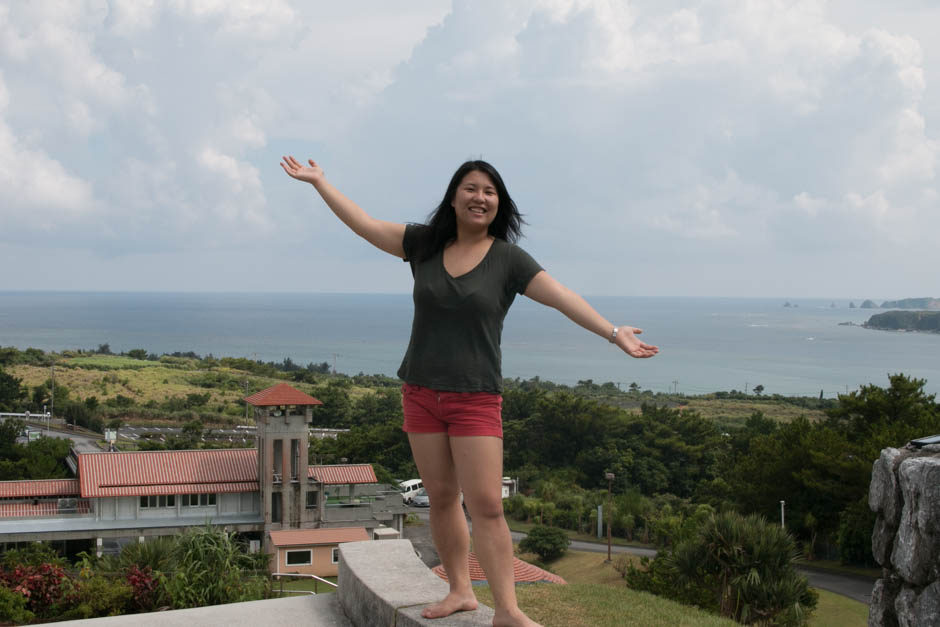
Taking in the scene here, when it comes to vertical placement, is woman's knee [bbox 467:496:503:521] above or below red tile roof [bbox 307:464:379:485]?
above

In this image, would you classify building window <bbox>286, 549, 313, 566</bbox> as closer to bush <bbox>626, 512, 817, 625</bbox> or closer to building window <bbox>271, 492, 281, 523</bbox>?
building window <bbox>271, 492, 281, 523</bbox>

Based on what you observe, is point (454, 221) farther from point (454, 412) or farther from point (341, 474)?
point (341, 474)

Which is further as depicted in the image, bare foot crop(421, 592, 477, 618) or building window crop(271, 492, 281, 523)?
building window crop(271, 492, 281, 523)

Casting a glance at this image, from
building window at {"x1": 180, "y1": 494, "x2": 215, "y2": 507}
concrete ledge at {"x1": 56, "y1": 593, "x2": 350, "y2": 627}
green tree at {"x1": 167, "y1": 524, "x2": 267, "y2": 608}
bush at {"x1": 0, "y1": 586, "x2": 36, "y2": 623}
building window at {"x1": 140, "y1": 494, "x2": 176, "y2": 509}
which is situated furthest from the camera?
building window at {"x1": 180, "y1": 494, "x2": 215, "y2": 507}

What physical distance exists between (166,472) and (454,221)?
51.2 ft

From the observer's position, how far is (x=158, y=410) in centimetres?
3697

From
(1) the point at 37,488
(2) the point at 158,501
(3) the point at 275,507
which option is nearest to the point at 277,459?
(3) the point at 275,507

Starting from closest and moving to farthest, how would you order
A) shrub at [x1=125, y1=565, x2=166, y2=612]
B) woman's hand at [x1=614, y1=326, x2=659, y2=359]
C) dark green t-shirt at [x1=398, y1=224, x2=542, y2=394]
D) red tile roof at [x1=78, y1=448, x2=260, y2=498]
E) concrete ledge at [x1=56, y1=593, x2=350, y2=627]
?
woman's hand at [x1=614, y1=326, x2=659, y2=359] → dark green t-shirt at [x1=398, y1=224, x2=542, y2=394] → concrete ledge at [x1=56, y1=593, x2=350, y2=627] → shrub at [x1=125, y1=565, x2=166, y2=612] → red tile roof at [x1=78, y1=448, x2=260, y2=498]

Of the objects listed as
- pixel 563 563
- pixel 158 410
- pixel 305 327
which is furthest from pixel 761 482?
pixel 305 327

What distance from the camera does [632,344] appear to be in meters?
2.69

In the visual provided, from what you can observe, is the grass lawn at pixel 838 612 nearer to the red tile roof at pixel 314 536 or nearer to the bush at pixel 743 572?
the bush at pixel 743 572

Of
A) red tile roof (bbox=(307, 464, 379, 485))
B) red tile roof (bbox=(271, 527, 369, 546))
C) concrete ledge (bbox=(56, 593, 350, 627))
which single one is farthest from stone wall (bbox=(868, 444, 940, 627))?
red tile roof (bbox=(307, 464, 379, 485))

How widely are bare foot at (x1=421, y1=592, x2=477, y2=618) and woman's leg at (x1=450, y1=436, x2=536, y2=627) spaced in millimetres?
254

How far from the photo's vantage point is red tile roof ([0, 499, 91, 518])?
53.2 feet
